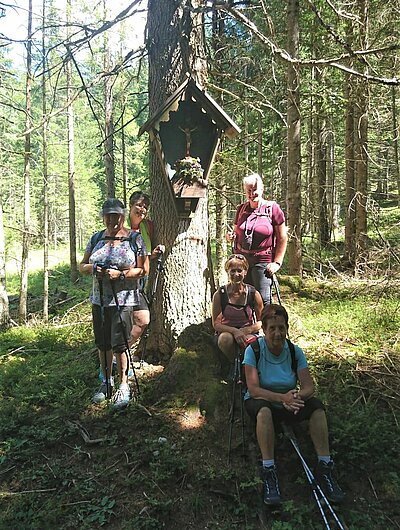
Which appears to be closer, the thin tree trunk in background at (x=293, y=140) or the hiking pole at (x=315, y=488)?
the hiking pole at (x=315, y=488)

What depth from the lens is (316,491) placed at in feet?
10.0

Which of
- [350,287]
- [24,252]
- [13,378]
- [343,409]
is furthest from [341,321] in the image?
[24,252]

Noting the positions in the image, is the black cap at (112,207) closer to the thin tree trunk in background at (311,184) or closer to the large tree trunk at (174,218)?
the large tree trunk at (174,218)

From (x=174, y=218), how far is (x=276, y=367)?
188 cm

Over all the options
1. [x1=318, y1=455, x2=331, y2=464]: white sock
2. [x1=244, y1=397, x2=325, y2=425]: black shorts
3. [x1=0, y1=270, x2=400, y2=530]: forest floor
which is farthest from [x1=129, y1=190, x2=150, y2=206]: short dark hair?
[x1=318, y1=455, x2=331, y2=464]: white sock

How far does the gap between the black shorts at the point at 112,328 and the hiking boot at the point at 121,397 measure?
36 cm

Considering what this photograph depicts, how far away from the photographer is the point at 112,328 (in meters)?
4.20

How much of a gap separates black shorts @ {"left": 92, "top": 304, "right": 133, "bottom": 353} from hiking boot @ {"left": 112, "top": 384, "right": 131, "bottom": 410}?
0.36 metres

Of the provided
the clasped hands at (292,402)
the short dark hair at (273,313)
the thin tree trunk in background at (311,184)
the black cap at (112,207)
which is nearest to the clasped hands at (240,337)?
the short dark hair at (273,313)

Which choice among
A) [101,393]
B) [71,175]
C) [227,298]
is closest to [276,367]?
[227,298]

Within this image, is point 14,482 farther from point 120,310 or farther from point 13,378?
point 13,378

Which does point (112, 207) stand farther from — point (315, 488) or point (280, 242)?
point (315, 488)

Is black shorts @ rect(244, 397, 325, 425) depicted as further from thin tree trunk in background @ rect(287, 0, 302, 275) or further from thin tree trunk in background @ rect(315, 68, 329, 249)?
thin tree trunk in background @ rect(315, 68, 329, 249)

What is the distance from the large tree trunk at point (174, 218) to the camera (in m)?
4.41
